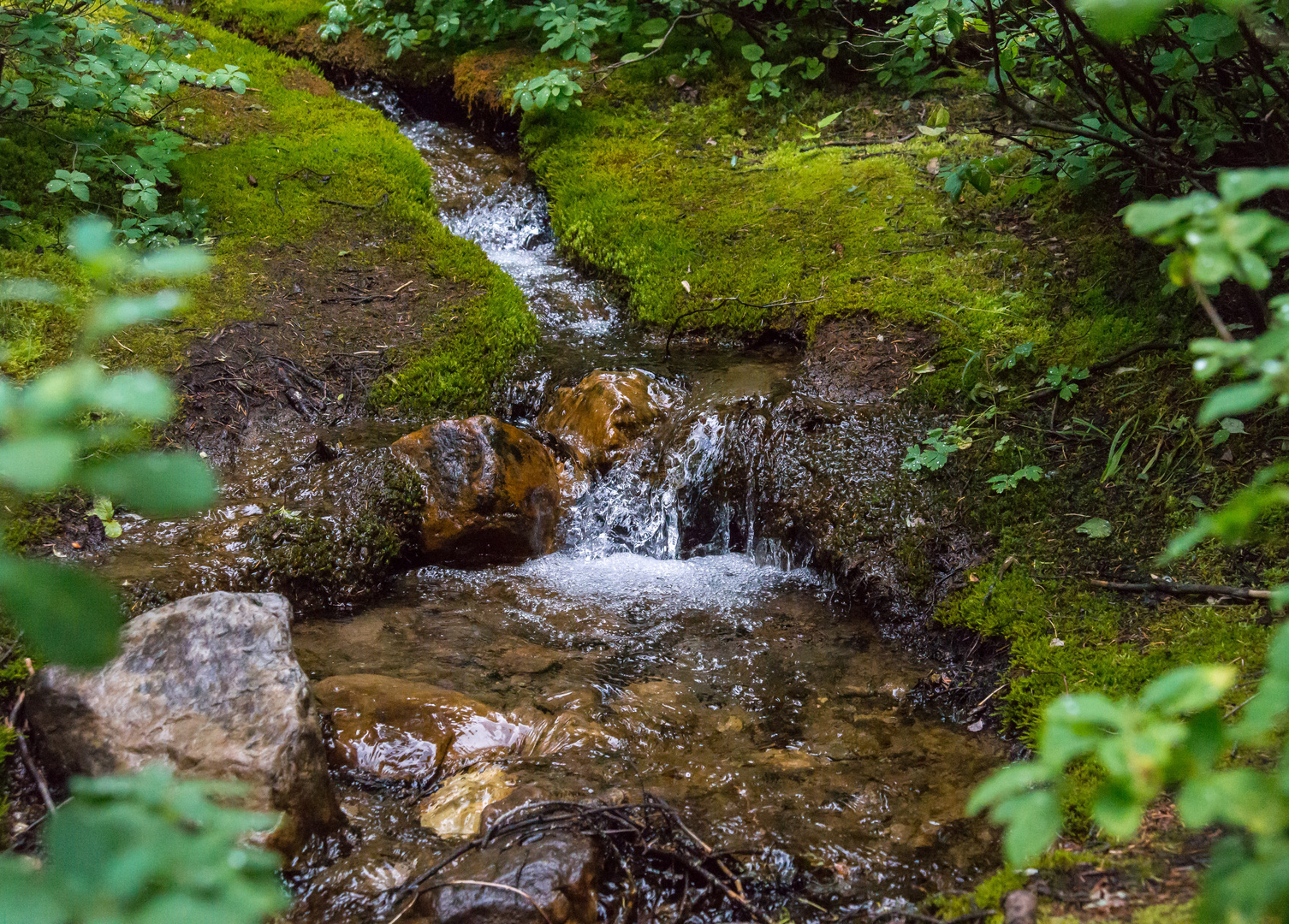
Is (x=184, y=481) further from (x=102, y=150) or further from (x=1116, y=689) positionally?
(x=102, y=150)

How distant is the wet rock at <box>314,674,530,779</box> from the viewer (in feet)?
9.09

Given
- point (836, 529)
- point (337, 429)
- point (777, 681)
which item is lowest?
point (777, 681)

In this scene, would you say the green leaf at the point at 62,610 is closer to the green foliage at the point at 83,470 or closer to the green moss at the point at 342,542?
the green foliage at the point at 83,470

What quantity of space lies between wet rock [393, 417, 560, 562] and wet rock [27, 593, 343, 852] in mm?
1660

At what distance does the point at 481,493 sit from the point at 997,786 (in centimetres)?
353

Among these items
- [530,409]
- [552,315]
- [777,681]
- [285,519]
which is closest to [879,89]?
[552,315]

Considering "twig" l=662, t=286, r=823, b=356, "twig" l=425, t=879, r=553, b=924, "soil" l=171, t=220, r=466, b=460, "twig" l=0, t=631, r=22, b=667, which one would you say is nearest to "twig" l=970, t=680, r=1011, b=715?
"twig" l=425, t=879, r=553, b=924

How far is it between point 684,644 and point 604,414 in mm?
1666

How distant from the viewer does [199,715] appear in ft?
7.83

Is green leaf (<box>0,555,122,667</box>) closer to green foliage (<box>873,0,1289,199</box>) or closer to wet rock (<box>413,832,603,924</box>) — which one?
wet rock (<box>413,832,603,924</box>)

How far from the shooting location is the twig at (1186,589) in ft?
9.11

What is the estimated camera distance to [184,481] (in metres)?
0.99

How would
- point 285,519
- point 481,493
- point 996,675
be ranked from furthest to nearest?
1. point 481,493
2. point 285,519
3. point 996,675

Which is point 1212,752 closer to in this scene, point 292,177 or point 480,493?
point 480,493
